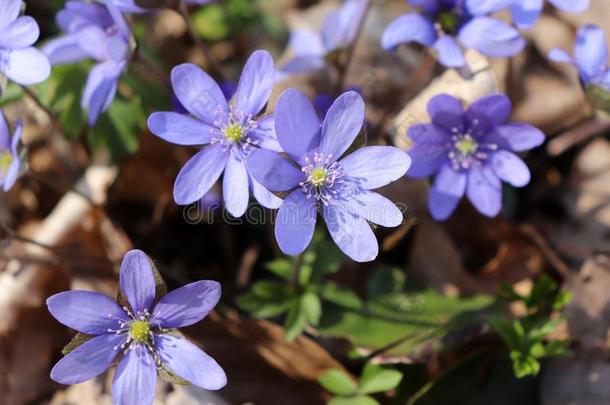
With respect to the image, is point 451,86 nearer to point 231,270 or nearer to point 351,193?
point 351,193

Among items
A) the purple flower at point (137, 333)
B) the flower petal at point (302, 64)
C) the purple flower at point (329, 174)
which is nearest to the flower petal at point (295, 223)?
the purple flower at point (329, 174)

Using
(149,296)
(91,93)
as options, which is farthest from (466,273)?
(91,93)

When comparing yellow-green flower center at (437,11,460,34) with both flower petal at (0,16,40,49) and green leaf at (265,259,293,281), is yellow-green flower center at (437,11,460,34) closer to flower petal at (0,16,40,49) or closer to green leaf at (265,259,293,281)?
green leaf at (265,259,293,281)

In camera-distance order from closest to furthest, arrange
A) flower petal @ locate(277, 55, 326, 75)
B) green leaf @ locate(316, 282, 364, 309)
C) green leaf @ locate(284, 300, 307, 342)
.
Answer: green leaf @ locate(284, 300, 307, 342), green leaf @ locate(316, 282, 364, 309), flower petal @ locate(277, 55, 326, 75)

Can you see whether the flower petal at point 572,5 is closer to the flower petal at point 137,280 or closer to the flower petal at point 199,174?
the flower petal at point 199,174

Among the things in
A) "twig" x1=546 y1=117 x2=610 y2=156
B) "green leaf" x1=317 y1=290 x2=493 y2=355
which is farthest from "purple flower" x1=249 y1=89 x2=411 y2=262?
"twig" x1=546 y1=117 x2=610 y2=156

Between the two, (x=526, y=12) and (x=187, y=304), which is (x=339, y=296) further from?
(x=526, y=12)

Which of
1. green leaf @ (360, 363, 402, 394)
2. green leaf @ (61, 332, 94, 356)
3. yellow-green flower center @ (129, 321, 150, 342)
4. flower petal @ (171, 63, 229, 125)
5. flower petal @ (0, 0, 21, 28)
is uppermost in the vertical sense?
flower petal @ (0, 0, 21, 28)

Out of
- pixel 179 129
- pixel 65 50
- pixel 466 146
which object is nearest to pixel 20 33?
pixel 65 50
